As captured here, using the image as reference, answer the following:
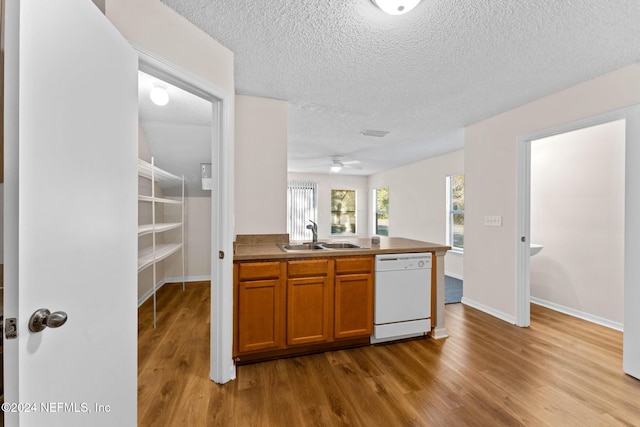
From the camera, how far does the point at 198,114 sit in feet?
10.6

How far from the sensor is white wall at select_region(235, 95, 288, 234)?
2.68 meters

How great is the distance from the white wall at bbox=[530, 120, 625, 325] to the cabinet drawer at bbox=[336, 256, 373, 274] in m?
2.71

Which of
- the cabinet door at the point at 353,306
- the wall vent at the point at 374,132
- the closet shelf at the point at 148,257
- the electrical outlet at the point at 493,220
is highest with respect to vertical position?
the wall vent at the point at 374,132

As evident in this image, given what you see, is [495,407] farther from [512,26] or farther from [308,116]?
[308,116]

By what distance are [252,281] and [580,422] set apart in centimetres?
218

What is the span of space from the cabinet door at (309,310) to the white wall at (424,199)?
355 cm

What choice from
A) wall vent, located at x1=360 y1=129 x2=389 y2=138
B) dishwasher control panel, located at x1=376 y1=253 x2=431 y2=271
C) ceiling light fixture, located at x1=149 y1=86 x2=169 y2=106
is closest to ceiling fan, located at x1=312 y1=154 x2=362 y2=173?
wall vent, located at x1=360 y1=129 x2=389 y2=138

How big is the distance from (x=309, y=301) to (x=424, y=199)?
168 inches

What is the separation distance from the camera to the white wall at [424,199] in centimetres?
504

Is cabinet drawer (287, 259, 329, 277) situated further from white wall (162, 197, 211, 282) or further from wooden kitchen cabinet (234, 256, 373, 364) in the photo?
white wall (162, 197, 211, 282)

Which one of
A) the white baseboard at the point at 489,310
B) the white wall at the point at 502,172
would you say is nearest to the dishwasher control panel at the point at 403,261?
the white wall at the point at 502,172

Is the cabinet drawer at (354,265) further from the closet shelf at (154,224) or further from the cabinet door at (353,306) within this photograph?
the closet shelf at (154,224)

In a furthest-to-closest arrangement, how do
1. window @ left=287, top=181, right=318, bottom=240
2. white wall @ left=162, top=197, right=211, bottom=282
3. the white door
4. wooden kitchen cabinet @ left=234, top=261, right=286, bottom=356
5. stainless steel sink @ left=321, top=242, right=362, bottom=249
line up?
1. window @ left=287, top=181, right=318, bottom=240
2. white wall @ left=162, top=197, right=211, bottom=282
3. stainless steel sink @ left=321, top=242, right=362, bottom=249
4. wooden kitchen cabinet @ left=234, top=261, right=286, bottom=356
5. the white door

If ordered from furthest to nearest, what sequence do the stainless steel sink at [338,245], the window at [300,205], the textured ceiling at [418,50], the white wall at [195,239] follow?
the window at [300,205]
the white wall at [195,239]
the stainless steel sink at [338,245]
the textured ceiling at [418,50]
